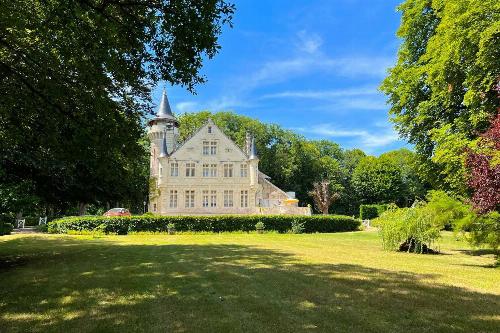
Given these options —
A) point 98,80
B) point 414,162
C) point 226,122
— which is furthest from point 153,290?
point 226,122

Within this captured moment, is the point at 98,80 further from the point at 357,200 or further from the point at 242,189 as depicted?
the point at 357,200

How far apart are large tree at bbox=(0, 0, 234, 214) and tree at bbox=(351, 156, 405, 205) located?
5589cm

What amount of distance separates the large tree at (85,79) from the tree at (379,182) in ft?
183

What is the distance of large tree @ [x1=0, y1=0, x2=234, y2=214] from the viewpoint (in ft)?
26.1

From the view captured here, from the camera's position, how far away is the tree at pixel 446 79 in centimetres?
1366

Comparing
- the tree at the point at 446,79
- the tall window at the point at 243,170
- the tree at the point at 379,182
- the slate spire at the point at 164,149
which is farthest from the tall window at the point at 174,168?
the tree at the point at 379,182

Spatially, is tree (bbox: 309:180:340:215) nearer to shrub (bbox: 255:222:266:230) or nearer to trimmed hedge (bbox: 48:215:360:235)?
trimmed hedge (bbox: 48:215:360:235)

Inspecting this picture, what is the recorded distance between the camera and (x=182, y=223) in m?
30.4

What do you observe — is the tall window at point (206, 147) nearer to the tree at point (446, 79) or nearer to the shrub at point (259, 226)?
the shrub at point (259, 226)

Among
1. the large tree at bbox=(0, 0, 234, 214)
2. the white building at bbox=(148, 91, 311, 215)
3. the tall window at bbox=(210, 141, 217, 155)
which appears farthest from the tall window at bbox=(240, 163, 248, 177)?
the large tree at bbox=(0, 0, 234, 214)

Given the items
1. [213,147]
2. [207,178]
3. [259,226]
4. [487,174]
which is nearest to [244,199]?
[207,178]

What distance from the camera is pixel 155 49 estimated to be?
8609 mm

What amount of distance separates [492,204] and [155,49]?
879cm

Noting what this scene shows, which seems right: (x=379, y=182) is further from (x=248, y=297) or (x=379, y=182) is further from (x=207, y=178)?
(x=248, y=297)
